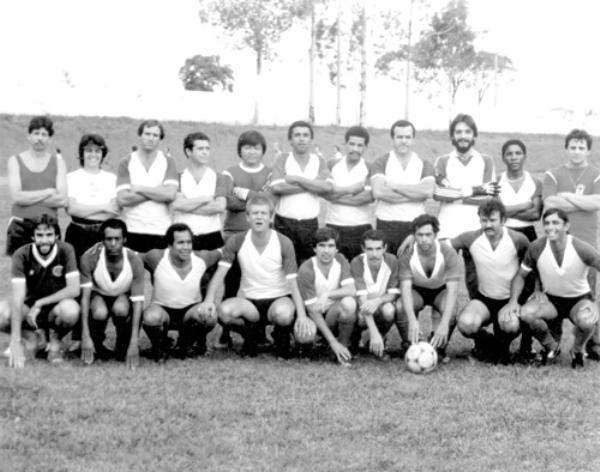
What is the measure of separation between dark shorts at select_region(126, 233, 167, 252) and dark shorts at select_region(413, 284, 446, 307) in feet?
6.84

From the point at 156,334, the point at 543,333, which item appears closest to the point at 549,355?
the point at 543,333

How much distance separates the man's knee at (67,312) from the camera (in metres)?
5.98

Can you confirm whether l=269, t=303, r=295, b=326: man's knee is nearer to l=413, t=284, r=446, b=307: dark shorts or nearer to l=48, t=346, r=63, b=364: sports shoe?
l=413, t=284, r=446, b=307: dark shorts

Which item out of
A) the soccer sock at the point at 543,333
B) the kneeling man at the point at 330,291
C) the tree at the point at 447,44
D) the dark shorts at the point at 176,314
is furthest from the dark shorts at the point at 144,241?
the tree at the point at 447,44

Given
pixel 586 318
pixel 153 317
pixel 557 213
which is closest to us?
pixel 557 213

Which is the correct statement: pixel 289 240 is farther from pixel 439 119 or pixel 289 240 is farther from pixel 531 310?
pixel 439 119

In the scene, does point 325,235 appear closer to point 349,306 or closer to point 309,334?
point 349,306

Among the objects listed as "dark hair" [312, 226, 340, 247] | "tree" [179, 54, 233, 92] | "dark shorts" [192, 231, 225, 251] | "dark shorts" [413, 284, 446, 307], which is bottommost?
"dark shorts" [413, 284, 446, 307]

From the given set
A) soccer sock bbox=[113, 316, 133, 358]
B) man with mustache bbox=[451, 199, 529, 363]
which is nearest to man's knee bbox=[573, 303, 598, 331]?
man with mustache bbox=[451, 199, 529, 363]

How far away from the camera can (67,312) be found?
19.6ft

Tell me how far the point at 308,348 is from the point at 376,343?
24.1 inches

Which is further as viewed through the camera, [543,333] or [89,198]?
[89,198]

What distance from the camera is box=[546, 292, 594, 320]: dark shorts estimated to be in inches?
241

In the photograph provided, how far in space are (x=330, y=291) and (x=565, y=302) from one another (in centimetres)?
179
